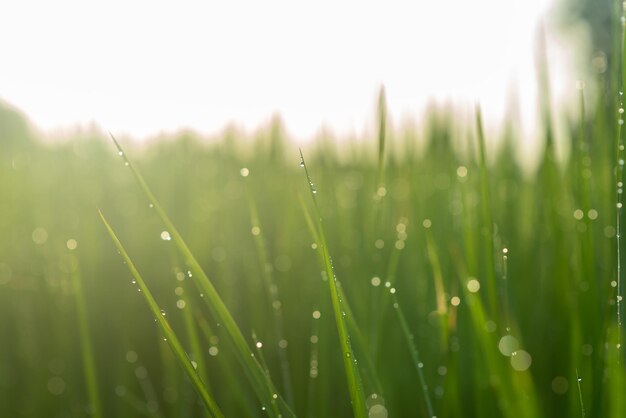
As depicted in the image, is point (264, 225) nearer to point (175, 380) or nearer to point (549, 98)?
point (175, 380)

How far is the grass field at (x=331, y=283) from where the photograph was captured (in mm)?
531

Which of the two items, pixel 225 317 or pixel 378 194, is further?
pixel 378 194

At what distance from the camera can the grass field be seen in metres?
0.53

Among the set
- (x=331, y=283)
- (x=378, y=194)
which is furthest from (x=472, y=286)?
(x=378, y=194)

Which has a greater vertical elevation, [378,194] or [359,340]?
[378,194]

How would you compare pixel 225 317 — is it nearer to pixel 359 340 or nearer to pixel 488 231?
pixel 359 340

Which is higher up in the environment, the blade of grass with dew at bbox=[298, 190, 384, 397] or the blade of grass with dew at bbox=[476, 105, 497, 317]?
the blade of grass with dew at bbox=[476, 105, 497, 317]

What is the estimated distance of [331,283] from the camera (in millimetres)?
392

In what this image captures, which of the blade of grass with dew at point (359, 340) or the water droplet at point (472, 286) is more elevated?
the water droplet at point (472, 286)

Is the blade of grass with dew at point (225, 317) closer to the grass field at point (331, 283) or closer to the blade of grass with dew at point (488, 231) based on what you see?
the grass field at point (331, 283)

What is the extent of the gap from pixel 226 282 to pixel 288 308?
0.10 metres

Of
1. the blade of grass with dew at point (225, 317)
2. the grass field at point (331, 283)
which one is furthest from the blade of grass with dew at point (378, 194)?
the blade of grass with dew at point (225, 317)

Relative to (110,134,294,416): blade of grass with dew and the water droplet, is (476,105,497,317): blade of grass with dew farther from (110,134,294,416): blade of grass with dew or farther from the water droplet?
(110,134,294,416): blade of grass with dew

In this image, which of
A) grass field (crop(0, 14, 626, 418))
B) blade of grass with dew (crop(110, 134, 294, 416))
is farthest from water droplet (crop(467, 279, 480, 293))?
blade of grass with dew (crop(110, 134, 294, 416))
